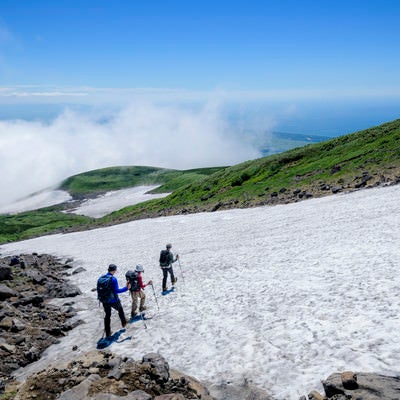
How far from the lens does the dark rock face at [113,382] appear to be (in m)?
12.7

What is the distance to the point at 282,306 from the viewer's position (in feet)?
62.5

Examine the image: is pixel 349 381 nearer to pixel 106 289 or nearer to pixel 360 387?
pixel 360 387

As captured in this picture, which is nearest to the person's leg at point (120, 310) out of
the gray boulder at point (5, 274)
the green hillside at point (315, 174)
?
the gray boulder at point (5, 274)

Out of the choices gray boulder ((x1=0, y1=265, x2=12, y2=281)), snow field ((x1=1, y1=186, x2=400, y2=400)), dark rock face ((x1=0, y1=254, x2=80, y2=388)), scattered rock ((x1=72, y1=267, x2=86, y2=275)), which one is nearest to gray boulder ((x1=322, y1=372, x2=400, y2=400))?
snow field ((x1=1, y1=186, x2=400, y2=400))

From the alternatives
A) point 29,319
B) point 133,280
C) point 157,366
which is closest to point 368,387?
point 157,366

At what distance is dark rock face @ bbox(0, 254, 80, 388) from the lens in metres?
18.0

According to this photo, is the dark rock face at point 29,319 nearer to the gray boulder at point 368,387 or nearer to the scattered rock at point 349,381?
the gray boulder at point 368,387

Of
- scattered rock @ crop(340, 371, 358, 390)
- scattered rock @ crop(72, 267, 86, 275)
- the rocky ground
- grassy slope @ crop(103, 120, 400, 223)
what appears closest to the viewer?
scattered rock @ crop(340, 371, 358, 390)

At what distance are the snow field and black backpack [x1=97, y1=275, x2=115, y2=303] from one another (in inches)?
93.1

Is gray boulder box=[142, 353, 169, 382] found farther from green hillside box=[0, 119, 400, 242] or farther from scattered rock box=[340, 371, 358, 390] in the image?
green hillside box=[0, 119, 400, 242]

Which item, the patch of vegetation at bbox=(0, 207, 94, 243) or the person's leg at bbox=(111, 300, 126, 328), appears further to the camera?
the patch of vegetation at bbox=(0, 207, 94, 243)

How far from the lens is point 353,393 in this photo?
11.2 metres

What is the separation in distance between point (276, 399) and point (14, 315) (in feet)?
58.1

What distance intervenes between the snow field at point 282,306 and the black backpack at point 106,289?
236cm
